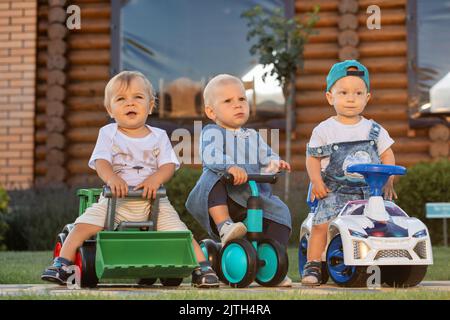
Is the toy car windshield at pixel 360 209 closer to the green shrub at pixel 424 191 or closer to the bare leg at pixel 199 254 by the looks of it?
the bare leg at pixel 199 254

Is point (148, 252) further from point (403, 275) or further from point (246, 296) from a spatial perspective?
point (403, 275)

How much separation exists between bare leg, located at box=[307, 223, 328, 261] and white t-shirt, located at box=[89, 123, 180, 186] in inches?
34.8

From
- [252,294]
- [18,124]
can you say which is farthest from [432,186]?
[252,294]

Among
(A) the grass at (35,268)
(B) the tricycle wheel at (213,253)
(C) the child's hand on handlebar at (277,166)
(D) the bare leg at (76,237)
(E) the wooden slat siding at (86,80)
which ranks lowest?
(A) the grass at (35,268)

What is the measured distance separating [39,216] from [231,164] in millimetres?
6275

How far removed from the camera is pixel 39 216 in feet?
35.0

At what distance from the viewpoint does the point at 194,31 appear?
12.2 meters

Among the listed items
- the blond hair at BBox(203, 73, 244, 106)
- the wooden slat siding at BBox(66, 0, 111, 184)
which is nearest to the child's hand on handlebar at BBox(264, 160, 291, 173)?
the blond hair at BBox(203, 73, 244, 106)

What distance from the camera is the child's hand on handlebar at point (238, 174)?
458 centimetres

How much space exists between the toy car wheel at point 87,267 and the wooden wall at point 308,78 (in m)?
7.26

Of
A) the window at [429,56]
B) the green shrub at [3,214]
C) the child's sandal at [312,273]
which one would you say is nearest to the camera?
the child's sandal at [312,273]

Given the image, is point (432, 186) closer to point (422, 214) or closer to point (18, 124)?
point (422, 214)

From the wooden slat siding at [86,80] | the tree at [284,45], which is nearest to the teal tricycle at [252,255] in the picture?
the tree at [284,45]

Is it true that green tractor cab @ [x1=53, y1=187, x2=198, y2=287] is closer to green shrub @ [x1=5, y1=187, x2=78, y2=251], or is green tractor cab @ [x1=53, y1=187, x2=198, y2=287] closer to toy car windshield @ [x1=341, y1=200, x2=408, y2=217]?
toy car windshield @ [x1=341, y1=200, x2=408, y2=217]
